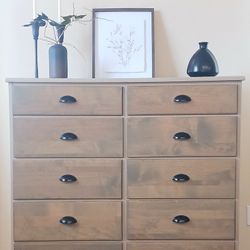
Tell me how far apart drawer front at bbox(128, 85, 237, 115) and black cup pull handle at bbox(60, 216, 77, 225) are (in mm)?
606

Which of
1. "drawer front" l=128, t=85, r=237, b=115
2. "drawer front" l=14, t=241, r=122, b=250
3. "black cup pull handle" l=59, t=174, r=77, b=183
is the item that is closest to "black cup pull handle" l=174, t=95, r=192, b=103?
"drawer front" l=128, t=85, r=237, b=115

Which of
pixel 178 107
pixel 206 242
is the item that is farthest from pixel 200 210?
pixel 178 107

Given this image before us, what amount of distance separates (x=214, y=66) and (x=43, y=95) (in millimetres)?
898

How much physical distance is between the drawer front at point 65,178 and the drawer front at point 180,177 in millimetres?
100

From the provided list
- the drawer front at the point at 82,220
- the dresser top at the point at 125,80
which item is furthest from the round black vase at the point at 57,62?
the drawer front at the point at 82,220

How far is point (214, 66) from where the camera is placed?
1.94m

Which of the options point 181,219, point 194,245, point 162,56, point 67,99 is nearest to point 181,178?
point 181,219

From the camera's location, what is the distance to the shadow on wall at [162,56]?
2289 mm

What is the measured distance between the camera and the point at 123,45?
88.6 inches

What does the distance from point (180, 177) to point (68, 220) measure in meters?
0.60

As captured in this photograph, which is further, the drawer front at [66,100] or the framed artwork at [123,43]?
the framed artwork at [123,43]

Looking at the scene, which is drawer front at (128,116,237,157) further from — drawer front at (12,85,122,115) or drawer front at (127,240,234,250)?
drawer front at (127,240,234,250)

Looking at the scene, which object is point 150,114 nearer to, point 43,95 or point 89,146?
point 89,146

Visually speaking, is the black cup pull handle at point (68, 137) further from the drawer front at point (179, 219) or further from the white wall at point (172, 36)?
the white wall at point (172, 36)
